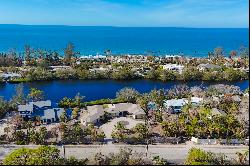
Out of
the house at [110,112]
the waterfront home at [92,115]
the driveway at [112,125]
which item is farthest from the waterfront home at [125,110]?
the waterfront home at [92,115]

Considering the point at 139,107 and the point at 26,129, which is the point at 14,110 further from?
the point at 139,107

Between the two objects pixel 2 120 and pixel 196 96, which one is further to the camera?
pixel 196 96

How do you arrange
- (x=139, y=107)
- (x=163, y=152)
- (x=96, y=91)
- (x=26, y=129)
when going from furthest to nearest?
(x=96, y=91), (x=139, y=107), (x=26, y=129), (x=163, y=152)

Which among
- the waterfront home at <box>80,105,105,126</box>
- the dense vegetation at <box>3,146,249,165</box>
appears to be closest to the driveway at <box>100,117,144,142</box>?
the waterfront home at <box>80,105,105,126</box>

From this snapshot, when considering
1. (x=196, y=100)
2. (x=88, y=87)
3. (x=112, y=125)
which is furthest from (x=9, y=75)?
(x=196, y=100)

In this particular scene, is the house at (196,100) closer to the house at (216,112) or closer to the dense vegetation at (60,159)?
the house at (216,112)

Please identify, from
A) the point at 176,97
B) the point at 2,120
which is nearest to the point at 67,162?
the point at 2,120
